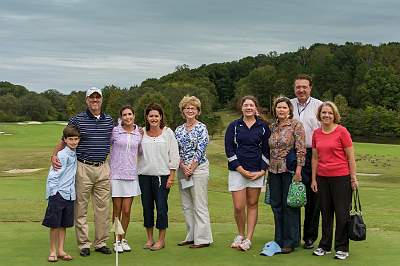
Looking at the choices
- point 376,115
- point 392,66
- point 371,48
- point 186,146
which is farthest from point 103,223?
point 371,48

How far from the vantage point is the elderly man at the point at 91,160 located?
694 centimetres

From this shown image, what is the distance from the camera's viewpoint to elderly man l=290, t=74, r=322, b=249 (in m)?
7.28

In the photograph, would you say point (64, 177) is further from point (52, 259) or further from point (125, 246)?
point (125, 246)

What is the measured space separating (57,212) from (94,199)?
1.95ft

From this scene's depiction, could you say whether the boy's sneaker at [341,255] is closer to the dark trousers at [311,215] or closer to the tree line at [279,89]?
the dark trousers at [311,215]

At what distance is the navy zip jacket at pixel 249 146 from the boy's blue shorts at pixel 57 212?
2.12 metres

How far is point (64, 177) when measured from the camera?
678cm

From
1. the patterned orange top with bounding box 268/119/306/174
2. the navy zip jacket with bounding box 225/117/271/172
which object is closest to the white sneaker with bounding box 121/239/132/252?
the navy zip jacket with bounding box 225/117/271/172

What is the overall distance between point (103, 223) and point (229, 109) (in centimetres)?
10574

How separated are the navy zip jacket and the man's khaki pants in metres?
1.62

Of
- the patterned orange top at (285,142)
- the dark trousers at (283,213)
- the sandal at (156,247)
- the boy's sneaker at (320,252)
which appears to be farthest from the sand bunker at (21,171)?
the boy's sneaker at (320,252)

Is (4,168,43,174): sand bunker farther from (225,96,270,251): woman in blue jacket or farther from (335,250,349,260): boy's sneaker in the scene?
(335,250,349,260): boy's sneaker

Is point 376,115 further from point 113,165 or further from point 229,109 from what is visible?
point 113,165

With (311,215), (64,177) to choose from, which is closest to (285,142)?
(311,215)
